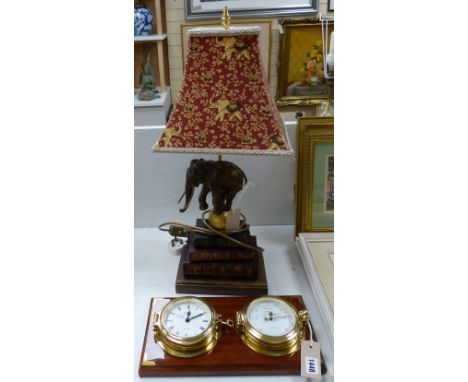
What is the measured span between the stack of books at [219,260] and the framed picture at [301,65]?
129 centimetres

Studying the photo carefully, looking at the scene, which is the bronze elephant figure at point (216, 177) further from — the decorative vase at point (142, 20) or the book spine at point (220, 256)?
the decorative vase at point (142, 20)

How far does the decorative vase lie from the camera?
197 cm

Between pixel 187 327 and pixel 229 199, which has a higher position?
pixel 229 199

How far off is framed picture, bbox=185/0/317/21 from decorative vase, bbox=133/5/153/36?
0.18 m

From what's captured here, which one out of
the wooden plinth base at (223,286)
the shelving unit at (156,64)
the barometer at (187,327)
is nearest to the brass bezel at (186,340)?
the barometer at (187,327)

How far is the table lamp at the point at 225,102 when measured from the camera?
2.59 feet

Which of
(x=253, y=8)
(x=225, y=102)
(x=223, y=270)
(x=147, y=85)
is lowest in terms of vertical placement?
→ (x=223, y=270)

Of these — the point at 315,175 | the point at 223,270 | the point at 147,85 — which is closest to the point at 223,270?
the point at 223,270

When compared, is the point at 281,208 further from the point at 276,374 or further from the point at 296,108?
the point at 296,108

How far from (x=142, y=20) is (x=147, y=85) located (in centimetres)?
30

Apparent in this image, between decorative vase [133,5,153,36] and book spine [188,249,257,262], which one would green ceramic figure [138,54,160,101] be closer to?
decorative vase [133,5,153,36]

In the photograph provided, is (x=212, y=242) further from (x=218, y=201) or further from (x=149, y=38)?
(x=149, y=38)

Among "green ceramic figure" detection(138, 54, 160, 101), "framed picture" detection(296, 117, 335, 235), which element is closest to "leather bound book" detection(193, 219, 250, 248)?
"framed picture" detection(296, 117, 335, 235)

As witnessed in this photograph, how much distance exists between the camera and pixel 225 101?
0.80m
